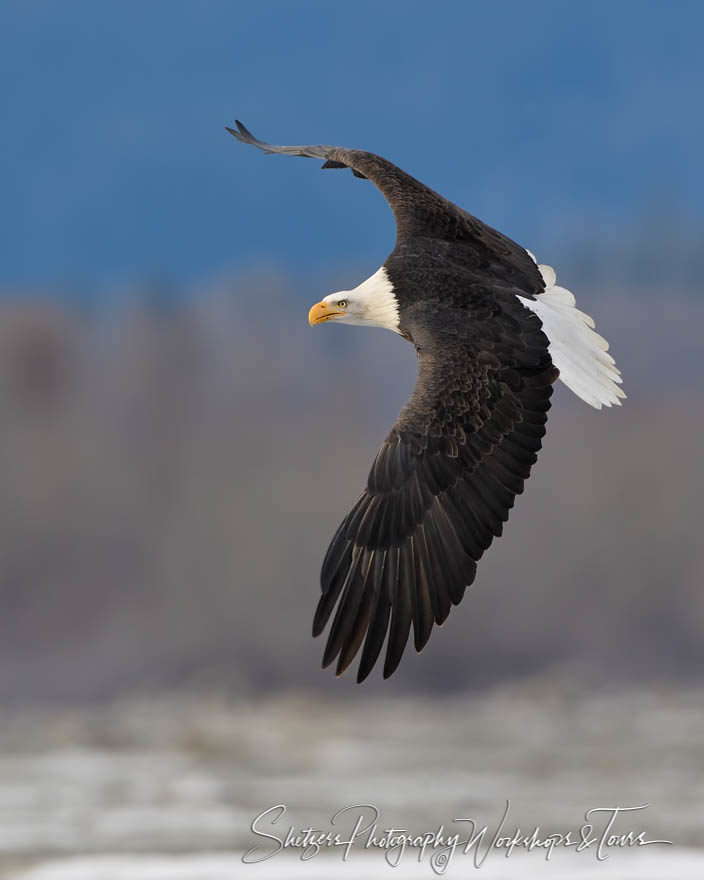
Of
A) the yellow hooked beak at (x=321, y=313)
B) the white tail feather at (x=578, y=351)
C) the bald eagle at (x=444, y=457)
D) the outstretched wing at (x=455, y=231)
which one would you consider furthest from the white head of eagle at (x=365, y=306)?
the white tail feather at (x=578, y=351)

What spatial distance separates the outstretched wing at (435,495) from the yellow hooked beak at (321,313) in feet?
5.15

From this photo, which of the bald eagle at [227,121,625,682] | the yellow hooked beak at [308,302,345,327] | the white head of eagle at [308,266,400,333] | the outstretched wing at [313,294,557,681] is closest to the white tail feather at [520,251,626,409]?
the bald eagle at [227,121,625,682]

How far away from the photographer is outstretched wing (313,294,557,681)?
6484mm

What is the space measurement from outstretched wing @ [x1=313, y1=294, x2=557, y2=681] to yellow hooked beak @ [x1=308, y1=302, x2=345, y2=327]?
1570mm

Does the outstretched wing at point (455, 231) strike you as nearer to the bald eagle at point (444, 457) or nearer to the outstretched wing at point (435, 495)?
the bald eagle at point (444, 457)

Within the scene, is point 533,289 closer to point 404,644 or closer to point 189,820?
point 404,644

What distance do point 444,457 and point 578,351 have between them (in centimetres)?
144

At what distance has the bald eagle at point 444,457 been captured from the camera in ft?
21.3

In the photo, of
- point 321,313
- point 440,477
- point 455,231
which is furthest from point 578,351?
point 321,313

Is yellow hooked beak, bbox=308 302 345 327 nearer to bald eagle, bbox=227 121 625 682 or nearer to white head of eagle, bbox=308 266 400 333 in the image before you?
white head of eagle, bbox=308 266 400 333

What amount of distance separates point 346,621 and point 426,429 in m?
1.10

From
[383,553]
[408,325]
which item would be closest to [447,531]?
[383,553]

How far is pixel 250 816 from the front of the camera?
28422mm

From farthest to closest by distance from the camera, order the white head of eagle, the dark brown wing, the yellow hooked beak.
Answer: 1. the yellow hooked beak
2. the dark brown wing
3. the white head of eagle
